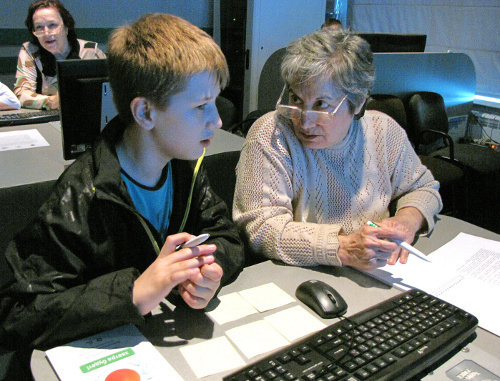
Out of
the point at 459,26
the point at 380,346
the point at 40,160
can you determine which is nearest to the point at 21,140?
the point at 40,160

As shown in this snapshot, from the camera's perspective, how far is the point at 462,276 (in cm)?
112

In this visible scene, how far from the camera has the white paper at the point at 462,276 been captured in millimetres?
1002

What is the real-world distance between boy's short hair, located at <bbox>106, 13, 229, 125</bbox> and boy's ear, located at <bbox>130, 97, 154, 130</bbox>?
0.01 m

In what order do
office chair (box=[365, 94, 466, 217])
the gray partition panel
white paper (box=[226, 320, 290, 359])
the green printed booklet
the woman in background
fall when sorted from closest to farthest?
the green printed booklet → white paper (box=[226, 320, 290, 359]) → the woman in background → office chair (box=[365, 94, 466, 217]) → the gray partition panel

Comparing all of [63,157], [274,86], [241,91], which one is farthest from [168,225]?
[241,91]

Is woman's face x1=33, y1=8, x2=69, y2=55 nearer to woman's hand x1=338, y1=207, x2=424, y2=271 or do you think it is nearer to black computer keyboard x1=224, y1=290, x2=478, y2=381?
woman's hand x1=338, y1=207, x2=424, y2=271

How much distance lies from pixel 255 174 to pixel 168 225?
289 mm

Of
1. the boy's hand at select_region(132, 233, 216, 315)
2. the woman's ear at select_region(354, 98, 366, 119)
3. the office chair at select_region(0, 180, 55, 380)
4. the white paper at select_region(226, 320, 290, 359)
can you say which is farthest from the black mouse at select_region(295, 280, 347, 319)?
the office chair at select_region(0, 180, 55, 380)

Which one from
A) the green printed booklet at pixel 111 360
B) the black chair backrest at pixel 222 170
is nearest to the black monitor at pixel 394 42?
the black chair backrest at pixel 222 170

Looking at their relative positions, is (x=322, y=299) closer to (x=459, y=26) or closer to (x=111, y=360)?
(x=111, y=360)

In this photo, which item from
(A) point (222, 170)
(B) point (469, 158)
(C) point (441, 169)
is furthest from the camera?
(B) point (469, 158)

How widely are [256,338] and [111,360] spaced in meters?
0.26

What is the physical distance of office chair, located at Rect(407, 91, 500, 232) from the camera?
10.2 ft

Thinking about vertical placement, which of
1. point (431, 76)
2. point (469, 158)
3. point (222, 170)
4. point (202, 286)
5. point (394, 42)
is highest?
point (394, 42)
